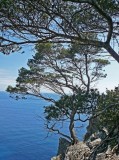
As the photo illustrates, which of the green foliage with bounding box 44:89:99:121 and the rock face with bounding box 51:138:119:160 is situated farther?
the green foliage with bounding box 44:89:99:121

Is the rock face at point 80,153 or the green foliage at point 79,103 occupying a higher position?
the green foliage at point 79,103

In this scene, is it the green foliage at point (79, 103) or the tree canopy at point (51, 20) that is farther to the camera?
the green foliage at point (79, 103)

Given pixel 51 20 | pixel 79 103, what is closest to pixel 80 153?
pixel 79 103

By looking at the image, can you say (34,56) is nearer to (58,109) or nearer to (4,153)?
(58,109)

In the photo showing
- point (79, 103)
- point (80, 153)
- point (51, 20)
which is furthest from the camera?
point (80, 153)

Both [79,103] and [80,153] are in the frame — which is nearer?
[79,103]

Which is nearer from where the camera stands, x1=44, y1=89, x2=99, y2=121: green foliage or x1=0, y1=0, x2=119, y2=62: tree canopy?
x1=0, y1=0, x2=119, y2=62: tree canopy

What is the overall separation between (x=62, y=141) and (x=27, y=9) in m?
13.5

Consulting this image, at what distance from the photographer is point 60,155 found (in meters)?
18.1

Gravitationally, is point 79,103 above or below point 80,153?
above

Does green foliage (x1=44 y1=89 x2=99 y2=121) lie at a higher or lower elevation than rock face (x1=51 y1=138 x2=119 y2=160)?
higher

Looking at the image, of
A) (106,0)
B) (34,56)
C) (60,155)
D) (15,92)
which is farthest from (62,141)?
(106,0)

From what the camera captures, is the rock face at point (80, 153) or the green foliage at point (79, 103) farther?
the green foliage at point (79, 103)

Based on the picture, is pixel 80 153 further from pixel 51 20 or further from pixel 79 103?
pixel 51 20
